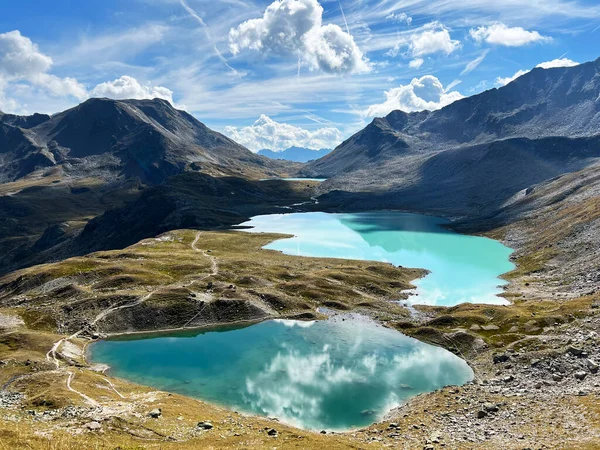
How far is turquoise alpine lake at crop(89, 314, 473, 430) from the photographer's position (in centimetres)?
5994

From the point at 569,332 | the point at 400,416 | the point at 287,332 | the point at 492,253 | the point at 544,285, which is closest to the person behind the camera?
the point at 400,416

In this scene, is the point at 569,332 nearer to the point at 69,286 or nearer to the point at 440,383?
the point at 440,383

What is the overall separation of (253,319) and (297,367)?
27.0 metres

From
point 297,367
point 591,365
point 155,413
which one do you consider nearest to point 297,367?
point 297,367

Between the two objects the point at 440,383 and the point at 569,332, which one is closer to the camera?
the point at 440,383

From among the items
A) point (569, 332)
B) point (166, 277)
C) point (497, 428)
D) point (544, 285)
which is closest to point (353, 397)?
point (497, 428)

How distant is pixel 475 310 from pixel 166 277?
7924 centimetres

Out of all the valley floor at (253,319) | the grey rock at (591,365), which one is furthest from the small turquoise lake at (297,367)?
the grey rock at (591,365)

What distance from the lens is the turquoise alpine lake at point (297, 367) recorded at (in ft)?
197

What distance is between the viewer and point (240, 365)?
74.6 meters

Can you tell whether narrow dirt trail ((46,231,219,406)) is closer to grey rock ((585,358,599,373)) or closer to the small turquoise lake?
the small turquoise lake

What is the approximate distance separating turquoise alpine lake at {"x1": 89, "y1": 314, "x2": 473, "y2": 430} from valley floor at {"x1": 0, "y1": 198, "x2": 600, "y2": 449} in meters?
3.95

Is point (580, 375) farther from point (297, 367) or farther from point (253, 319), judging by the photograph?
point (253, 319)

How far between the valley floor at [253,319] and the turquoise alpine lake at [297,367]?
13.0 ft
